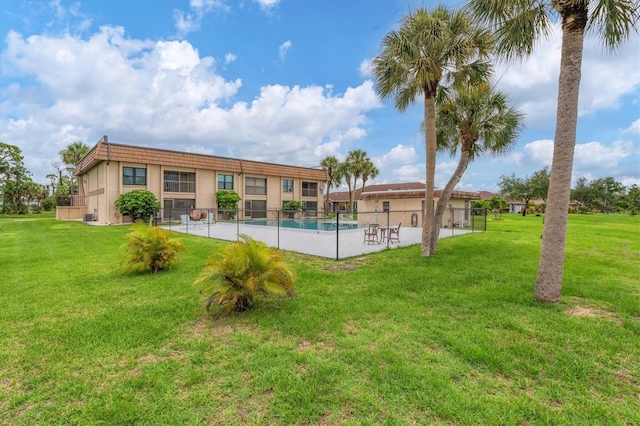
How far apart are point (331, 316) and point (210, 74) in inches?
706

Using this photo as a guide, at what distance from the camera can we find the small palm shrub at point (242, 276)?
4.27m

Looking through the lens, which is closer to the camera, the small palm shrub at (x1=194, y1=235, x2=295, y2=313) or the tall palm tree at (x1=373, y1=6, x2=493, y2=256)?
the small palm shrub at (x1=194, y1=235, x2=295, y2=313)

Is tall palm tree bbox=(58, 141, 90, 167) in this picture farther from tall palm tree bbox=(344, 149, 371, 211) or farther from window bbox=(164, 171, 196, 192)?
tall palm tree bbox=(344, 149, 371, 211)

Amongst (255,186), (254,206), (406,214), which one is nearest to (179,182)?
(255,186)

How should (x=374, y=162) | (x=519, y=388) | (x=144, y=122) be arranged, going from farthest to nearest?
(x=374, y=162)
(x=144, y=122)
(x=519, y=388)

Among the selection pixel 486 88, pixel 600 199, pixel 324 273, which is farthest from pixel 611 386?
pixel 600 199

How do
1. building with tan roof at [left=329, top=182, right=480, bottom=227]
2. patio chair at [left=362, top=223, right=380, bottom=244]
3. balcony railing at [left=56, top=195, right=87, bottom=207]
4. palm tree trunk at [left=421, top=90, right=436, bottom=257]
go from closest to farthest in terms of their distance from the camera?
palm tree trunk at [left=421, top=90, right=436, bottom=257], patio chair at [left=362, top=223, right=380, bottom=244], building with tan roof at [left=329, top=182, right=480, bottom=227], balcony railing at [left=56, top=195, right=87, bottom=207]

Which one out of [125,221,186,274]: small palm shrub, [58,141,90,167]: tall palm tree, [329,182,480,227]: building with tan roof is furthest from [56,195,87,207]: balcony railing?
[125,221,186,274]: small palm shrub

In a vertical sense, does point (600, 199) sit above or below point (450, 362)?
above

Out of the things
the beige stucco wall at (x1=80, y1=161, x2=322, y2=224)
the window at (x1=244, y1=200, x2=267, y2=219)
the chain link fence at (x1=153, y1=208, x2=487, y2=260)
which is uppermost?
the beige stucco wall at (x1=80, y1=161, x2=322, y2=224)

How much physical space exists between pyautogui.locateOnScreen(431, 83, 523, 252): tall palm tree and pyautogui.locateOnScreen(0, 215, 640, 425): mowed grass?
17.0ft

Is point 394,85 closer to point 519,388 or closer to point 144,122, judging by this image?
point 519,388

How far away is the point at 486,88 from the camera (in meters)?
9.68

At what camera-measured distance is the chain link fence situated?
37.0ft
